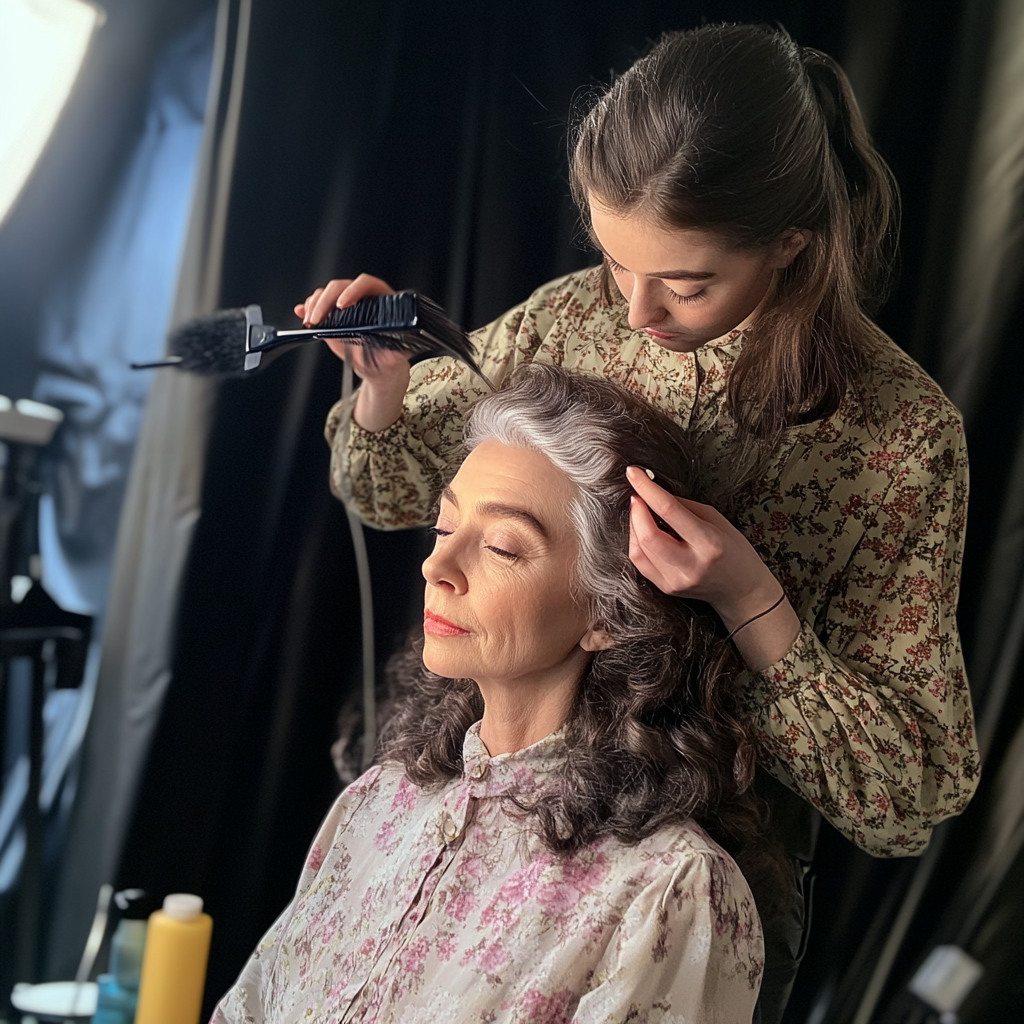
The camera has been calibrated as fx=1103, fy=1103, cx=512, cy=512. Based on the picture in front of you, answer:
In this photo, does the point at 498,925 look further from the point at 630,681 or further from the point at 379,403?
the point at 379,403

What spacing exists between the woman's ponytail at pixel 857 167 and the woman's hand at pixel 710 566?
1.25 ft

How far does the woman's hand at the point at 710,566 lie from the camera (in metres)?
1.15

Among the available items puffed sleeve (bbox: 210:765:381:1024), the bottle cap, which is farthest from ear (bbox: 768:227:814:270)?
the bottle cap

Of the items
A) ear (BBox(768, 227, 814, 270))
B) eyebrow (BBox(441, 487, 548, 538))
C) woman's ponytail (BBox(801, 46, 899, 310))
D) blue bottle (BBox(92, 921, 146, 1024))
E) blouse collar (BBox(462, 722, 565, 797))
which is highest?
woman's ponytail (BBox(801, 46, 899, 310))

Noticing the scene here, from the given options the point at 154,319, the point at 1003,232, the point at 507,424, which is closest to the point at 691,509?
the point at 507,424

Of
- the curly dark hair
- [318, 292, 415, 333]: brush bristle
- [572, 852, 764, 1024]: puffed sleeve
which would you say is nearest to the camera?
[572, 852, 764, 1024]: puffed sleeve

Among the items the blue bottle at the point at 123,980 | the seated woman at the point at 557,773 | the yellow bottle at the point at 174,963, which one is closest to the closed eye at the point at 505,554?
the seated woman at the point at 557,773

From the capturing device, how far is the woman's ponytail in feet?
4.21

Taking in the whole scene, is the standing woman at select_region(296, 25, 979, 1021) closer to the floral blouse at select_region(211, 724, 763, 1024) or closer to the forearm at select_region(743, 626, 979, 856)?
the forearm at select_region(743, 626, 979, 856)

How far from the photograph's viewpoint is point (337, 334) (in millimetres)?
1349

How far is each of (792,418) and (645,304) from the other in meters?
0.23

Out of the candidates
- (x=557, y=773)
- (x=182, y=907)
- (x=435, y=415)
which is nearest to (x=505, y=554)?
(x=557, y=773)

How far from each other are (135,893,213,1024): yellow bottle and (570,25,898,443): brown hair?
102 cm

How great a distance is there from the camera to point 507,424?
128cm
